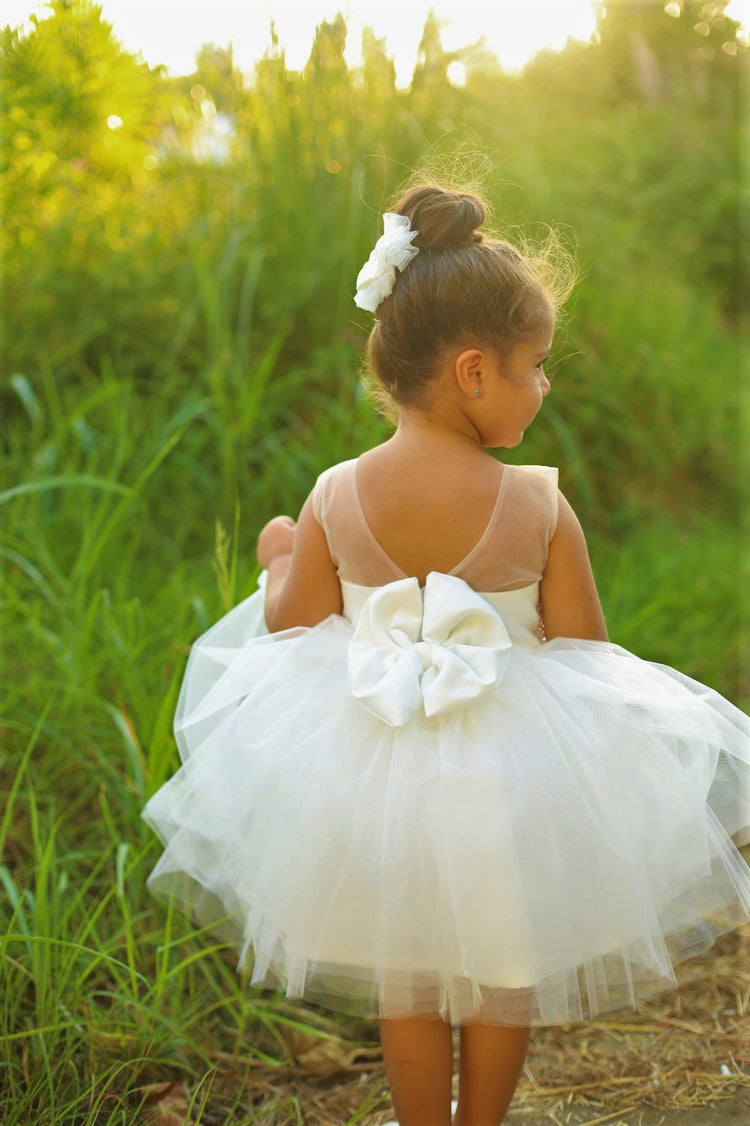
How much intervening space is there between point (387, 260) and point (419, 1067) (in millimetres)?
Result: 1128

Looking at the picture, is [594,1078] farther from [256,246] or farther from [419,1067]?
[256,246]

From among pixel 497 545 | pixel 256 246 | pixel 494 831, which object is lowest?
pixel 494 831

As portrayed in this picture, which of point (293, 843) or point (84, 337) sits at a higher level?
point (84, 337)

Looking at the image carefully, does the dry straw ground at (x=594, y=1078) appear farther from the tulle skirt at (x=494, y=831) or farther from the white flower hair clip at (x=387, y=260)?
the white flower hair clip at (x=387, y=260)

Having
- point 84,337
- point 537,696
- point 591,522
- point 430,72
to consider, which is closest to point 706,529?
point 591,522

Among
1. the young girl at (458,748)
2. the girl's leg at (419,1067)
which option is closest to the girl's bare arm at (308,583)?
the young girl at (458,748)

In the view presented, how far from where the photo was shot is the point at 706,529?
12.7 ft

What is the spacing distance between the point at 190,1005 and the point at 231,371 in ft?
6.04

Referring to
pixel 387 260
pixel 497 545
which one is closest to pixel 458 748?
pixel 497 545

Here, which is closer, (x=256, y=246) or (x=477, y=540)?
(x=477, y=540)

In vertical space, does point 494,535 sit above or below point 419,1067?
above

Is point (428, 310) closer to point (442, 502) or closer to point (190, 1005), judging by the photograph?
point (442, 502)

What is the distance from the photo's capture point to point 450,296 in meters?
1.41

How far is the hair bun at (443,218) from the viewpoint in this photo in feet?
4.67
